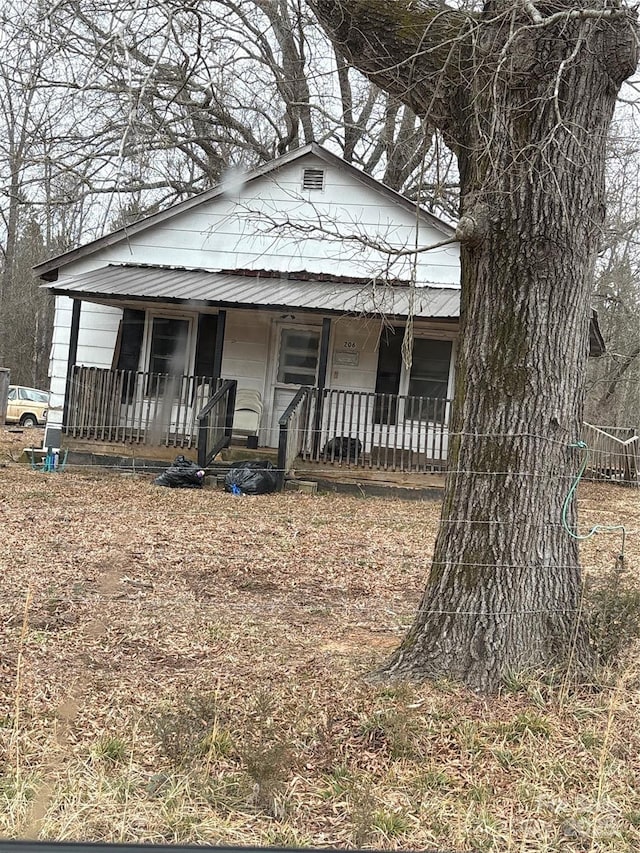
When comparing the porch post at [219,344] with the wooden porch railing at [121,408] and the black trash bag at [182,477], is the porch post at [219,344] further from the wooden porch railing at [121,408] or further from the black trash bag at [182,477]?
the black trash bag at [182,477]

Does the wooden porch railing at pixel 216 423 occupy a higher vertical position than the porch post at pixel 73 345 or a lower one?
lower

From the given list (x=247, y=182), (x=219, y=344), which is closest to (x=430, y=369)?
(x=219, y=344)

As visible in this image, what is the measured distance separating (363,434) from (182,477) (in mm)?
3228

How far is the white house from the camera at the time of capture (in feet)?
47.0

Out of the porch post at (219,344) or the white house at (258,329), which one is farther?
the white house at (258,329)

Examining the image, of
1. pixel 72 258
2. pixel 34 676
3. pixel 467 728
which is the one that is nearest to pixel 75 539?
pixel 34 676

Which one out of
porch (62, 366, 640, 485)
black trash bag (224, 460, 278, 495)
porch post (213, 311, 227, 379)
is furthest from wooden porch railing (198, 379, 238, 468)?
black trash bag (224, 460, 278, 495)

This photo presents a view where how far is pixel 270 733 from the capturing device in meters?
4.10

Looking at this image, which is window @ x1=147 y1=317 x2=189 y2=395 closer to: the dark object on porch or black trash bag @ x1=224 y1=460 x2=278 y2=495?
black trash bag @ x1=224 y1=460 x2=278 y2=495

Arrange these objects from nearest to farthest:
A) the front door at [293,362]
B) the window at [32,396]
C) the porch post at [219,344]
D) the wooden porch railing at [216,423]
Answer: the wooden porch railing at [216,423], the porch post at [219,344], the front door at [293,362], the window at [32,396]

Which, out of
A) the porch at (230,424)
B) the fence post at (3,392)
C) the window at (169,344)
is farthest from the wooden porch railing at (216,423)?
the fence post at (3,392)

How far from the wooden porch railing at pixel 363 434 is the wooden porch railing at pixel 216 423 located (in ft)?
4.17

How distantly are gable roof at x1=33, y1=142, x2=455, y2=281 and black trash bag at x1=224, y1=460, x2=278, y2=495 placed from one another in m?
4.81

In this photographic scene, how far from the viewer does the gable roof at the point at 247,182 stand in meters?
14.9
